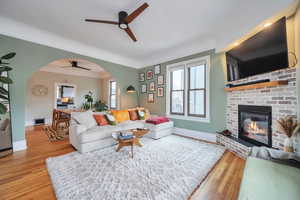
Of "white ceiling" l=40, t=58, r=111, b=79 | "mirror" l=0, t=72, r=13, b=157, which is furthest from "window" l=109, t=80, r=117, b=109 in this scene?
"mirror" l=0, t=72, r=13, b=157

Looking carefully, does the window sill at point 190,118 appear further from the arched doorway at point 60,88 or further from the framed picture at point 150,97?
the arched doorway at point 60,88

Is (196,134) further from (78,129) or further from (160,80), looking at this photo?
(78,129)

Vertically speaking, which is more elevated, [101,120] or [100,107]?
[100,107]

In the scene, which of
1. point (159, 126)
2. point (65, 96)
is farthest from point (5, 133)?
point (65, 96)

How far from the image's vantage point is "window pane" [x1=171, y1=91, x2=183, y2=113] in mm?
4214

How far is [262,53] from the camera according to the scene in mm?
2104

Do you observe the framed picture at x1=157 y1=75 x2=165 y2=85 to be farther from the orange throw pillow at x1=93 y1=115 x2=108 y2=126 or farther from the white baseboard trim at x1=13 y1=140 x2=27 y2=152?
the white baseboard trim at x1=13 y1=140 x2=27 y2=152

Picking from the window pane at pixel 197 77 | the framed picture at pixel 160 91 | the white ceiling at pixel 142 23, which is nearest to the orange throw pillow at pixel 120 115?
the framed picture at pixel 160 91

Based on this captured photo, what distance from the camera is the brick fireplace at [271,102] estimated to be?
176cm

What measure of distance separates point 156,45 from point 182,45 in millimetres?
835

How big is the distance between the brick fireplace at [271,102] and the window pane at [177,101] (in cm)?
168

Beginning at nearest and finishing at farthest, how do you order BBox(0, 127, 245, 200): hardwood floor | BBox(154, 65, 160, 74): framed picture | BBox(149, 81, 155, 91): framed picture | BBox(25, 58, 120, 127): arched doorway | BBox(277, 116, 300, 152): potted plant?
BBox(0, 127, 245, 200): hardwood floor
BBox(277, 116, 300, 152): potted plant
BBox(154, 65, 160, 74): framed picture
BBox(149, 81, 155, 91): framed picture
BBox(25, 58, 120, 127): arched doorway

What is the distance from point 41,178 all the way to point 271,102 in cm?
385

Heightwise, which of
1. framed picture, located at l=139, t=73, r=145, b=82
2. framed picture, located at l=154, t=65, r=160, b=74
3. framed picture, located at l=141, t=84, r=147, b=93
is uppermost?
framed picture, located at l=154, t=65, r=160, b=74
